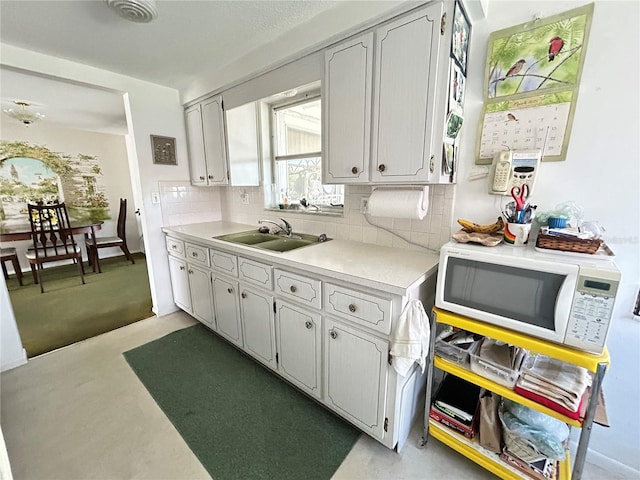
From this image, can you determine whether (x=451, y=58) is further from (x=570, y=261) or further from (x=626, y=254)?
(x=626, y=254)

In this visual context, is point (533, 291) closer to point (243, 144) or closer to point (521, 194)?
point (521, 194)

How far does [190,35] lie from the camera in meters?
1.75

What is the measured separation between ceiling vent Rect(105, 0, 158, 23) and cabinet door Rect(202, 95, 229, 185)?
0.88 m

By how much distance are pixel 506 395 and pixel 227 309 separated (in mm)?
1778

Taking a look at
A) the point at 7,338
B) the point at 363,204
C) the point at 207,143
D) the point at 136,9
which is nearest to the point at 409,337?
the point at 363,204

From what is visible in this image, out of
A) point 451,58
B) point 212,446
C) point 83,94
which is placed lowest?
point 212,446

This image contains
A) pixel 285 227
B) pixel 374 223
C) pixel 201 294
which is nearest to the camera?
pixel 374 223

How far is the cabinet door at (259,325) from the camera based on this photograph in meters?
1.72

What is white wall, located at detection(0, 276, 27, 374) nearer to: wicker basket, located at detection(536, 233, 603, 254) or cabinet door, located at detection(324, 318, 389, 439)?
cabinet door, located at detection(324, 318, 389, 439)

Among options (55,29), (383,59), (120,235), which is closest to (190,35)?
(55,29)

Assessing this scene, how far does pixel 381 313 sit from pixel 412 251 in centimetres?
60

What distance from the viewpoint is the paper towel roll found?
1.42m

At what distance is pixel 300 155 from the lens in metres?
2.33

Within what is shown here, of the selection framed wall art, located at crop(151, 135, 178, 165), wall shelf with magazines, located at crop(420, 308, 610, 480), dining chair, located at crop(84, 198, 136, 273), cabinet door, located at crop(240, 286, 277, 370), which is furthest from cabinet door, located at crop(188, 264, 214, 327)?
dining chair, located at crop(84, 198, 136, 273)
